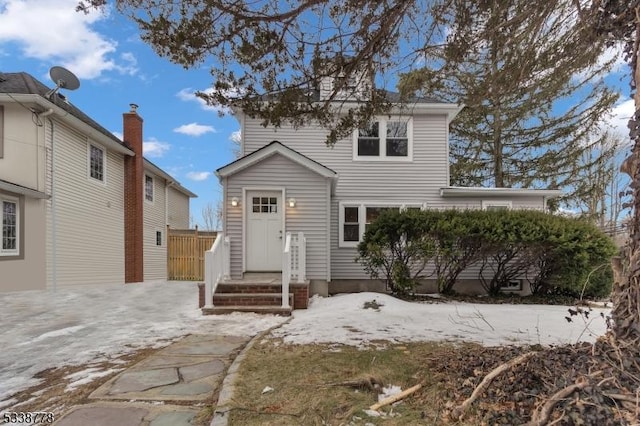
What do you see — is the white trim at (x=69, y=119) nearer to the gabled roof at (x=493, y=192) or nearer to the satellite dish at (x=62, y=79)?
the satellite dish at (x=62, y=79)

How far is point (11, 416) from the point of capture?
9.75 ft

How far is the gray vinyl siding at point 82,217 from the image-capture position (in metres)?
10.7

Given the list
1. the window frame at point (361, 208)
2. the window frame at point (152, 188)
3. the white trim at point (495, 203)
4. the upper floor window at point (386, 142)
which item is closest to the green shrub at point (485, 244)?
the window frame at point (361, 208)

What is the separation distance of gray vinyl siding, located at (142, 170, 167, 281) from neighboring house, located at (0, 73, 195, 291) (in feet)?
0.38

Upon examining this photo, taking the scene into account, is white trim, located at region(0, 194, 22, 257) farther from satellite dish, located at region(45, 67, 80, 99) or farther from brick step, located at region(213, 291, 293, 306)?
brick step, located at region(213, 291, 293, 306)

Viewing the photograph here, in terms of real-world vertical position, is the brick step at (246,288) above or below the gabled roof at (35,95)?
below

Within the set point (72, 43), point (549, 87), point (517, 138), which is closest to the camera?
point (549, 87)

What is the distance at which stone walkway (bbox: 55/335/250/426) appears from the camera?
2855 mm

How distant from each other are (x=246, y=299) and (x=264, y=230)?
7.24ft

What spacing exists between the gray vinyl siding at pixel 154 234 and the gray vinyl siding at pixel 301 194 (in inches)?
315

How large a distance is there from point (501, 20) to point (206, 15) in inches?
140

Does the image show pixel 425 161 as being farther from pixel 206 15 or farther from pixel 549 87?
pixel 206 15

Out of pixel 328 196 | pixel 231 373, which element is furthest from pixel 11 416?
pixel 328 196

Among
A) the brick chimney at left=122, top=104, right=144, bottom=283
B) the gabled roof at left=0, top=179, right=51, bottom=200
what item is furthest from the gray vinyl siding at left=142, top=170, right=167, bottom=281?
the gabled roof at left=0, top=179, right=51, bottom=200
